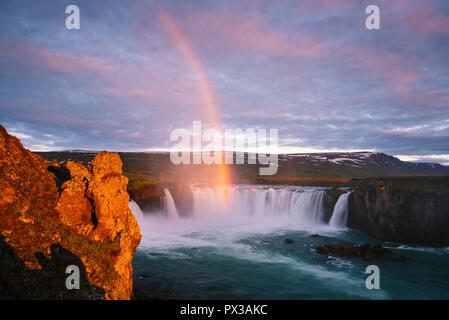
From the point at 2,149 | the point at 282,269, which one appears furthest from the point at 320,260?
the point at 2,149

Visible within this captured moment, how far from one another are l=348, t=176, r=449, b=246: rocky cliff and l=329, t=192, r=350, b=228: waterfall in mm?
2048

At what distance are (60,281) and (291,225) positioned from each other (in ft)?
125

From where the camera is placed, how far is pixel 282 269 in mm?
22500

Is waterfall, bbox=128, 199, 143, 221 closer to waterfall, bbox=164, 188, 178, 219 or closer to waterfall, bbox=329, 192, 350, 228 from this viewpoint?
waterfall, bbox=164, 188, 178, 219

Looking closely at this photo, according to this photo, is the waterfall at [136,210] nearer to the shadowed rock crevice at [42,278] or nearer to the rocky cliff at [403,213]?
the shadowed rock crevice at [42,278]

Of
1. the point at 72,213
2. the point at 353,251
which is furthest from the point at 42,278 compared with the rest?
the point at 353,251

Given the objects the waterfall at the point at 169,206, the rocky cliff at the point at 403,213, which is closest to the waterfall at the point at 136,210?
the waterfall at the point at 169,206

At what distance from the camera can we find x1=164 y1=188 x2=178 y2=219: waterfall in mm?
43531

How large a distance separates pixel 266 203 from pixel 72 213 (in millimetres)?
42482

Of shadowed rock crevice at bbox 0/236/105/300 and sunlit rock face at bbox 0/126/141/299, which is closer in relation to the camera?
shadowed rock crevice at bbox 0/236/105/300

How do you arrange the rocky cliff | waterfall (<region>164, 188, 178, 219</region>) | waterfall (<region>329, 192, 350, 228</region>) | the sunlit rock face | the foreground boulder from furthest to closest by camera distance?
waterfall (<region>164, 188, 178, 219</region>)
waterfall (<region>329, 192, 350, 228</region>)
the rocky cliff
the foreground boulder
the sunlit rock face

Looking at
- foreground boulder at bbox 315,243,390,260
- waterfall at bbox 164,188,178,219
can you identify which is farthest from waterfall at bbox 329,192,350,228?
waterfall at bbox 164,188,178,219

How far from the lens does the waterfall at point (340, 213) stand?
38.7 metres

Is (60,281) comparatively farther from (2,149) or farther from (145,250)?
(145,250)
